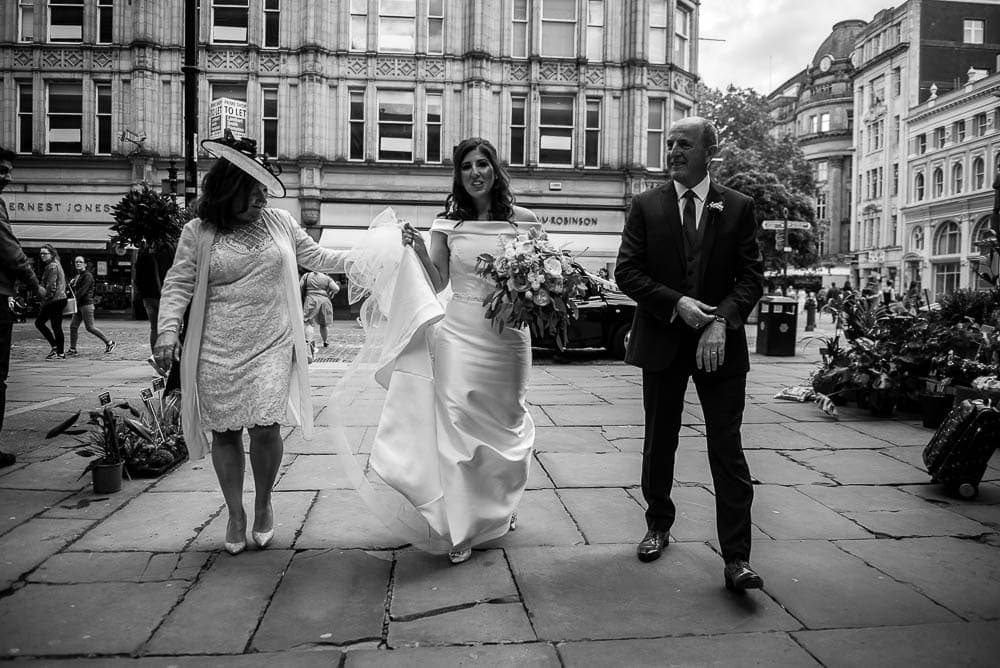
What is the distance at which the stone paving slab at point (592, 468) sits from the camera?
5.19 metres

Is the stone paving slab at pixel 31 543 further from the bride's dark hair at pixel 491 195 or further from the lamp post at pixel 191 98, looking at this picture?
the lamp post at pixel 191 98

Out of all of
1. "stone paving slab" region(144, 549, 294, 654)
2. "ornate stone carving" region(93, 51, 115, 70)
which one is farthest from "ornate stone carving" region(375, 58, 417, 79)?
"stone paving slab" region(144, 549, 294, 654)

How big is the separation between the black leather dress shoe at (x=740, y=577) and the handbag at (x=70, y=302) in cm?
1322

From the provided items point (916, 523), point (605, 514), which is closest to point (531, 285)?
point (605, 514)

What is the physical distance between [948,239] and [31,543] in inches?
2291

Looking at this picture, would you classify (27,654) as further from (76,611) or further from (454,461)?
(454,461)

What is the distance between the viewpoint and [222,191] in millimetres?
3717

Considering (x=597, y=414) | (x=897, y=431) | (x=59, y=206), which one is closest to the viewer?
(x=897, y=431)

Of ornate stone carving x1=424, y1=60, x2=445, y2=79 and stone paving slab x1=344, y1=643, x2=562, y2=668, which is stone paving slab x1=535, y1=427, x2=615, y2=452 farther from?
ornate stone carving x1=424, y1=60, x2=445, y2=79

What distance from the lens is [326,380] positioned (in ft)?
33.4

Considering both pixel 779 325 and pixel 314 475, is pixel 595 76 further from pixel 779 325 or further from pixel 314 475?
pixel 314 475

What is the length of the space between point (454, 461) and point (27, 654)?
1780mm

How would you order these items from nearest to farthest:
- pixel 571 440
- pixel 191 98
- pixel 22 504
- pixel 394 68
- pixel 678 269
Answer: pixel 678 269 < pixel 22 504 < pixel 571 440 < pixel 191 98 < pixel 394 68

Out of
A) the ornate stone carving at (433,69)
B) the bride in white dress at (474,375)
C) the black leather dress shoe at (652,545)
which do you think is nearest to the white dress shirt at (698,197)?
the bride in white dress at (474,375)
